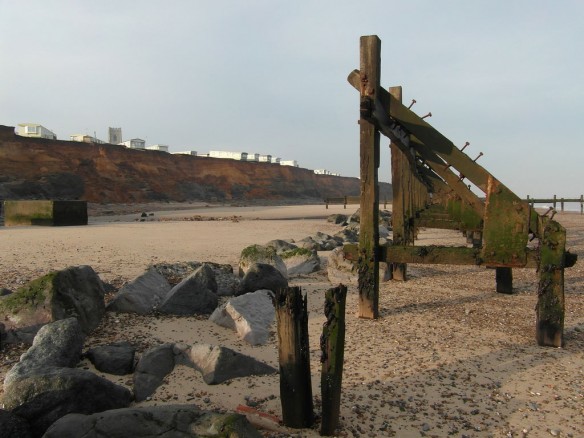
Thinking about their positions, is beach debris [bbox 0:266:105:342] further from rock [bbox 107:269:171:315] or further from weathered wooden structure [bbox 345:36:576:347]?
→ weathered wooden structure [bbox 345:36:576:347]

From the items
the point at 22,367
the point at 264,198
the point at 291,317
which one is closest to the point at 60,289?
the point at 22,367

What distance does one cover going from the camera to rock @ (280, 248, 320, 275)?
8.24 meters

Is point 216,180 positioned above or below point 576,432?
above

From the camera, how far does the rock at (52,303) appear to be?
167 inches

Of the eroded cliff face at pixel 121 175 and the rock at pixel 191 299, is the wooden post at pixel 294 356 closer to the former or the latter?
the rock at pixel 191 299

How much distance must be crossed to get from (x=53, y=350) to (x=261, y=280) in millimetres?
2964

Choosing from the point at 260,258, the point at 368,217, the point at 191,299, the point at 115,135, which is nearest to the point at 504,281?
the point at 368,217

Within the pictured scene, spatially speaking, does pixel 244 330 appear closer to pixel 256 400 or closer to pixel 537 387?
pixel 256 400

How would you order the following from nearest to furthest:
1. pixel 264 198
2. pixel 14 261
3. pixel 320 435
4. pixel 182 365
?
pixel 320 435
pixel 182 365
pixel 14 261
pixel 264 198

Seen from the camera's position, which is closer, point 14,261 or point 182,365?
point 182,365

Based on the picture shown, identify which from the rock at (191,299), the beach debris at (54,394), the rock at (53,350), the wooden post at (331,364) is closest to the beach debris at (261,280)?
the rock at (191,299)

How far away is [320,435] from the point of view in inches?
106

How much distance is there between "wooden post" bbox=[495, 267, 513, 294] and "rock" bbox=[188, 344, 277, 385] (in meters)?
4.49

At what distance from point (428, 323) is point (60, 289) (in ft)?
13.3
